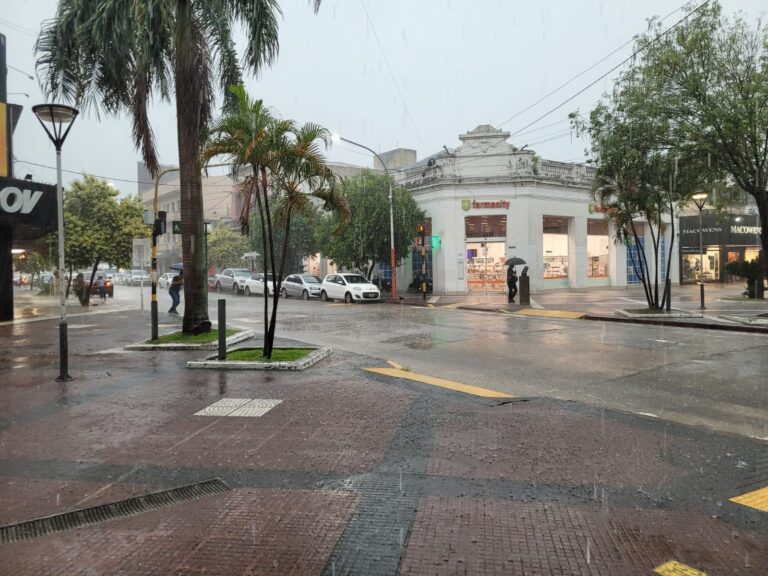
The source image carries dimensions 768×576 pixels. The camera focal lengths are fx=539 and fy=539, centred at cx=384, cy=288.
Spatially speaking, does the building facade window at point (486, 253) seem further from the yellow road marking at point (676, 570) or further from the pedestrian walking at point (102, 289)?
the yellow road marking at point (676, 570)

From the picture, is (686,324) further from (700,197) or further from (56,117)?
(56,117)

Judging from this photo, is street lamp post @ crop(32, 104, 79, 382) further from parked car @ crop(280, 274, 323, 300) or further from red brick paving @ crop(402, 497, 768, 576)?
parked car @ crop(280, 274, 323, 300)

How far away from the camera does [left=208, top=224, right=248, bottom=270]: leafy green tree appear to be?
169ft

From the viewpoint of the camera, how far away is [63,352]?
8461 mm

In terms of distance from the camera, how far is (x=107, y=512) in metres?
3.90

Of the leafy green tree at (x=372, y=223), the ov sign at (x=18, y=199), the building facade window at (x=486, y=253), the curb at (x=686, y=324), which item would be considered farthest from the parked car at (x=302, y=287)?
the curb at (x=686, y=324)

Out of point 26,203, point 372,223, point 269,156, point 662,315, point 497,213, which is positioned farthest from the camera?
point 497,213

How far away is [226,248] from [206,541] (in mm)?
50172

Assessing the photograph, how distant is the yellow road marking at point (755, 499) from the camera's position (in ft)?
12.8

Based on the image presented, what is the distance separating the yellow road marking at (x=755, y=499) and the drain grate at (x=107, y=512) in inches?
153

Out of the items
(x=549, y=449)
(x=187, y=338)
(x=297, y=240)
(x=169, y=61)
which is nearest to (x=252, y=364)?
(x=187, y=338)

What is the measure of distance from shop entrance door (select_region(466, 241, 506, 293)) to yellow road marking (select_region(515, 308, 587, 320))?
39.5ft

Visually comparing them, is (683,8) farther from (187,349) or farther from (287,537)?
(287,537)

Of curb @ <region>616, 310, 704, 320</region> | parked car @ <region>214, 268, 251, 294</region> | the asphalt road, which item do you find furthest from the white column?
parked car @ <region>214, 268, 251, 294</region>
